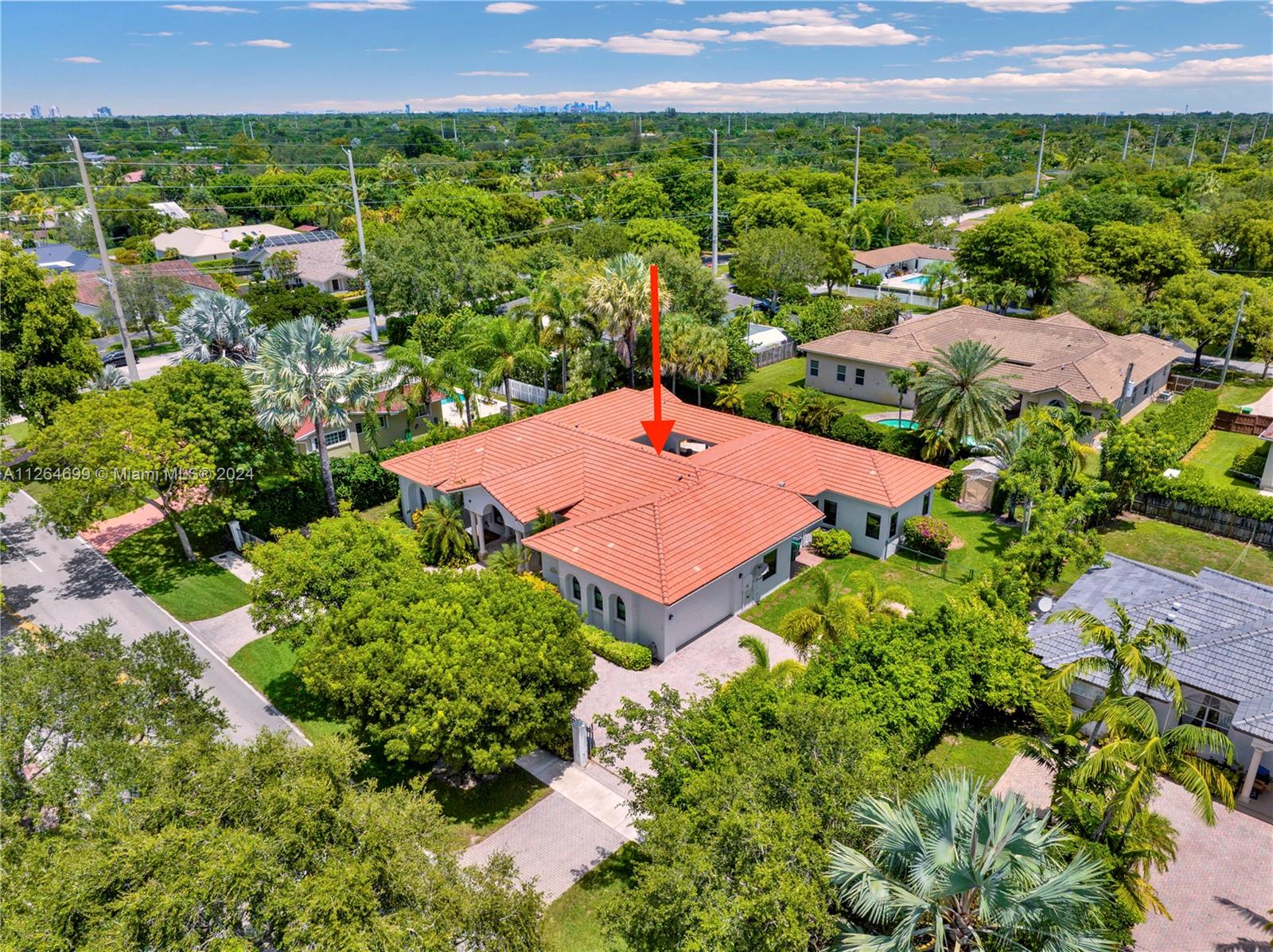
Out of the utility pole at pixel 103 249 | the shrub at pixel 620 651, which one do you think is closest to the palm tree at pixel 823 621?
the shrub at pixel 620 651

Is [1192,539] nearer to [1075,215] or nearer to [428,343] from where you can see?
[428,343]

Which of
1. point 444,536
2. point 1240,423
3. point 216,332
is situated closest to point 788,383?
point 1240,423

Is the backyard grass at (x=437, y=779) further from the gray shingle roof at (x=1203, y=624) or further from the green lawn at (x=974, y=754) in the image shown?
the gray shingle roof at (x=1203, y=624)

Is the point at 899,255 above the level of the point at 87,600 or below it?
above

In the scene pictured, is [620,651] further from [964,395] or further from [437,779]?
[964,395]

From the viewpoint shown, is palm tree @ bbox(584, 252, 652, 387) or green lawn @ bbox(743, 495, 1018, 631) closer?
green lawn @ bbox(743, 495, 1018, 631)

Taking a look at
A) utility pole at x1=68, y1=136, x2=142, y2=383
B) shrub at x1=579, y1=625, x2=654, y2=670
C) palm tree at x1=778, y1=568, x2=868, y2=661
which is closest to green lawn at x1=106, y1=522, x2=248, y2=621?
utility pole at x1=68, y1=136, x2=142, y2=383

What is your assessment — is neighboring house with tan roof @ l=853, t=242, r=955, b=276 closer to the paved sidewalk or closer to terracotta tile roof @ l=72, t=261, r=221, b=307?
terracotta tile roof @ l=72, t=261, r=221, b=307
